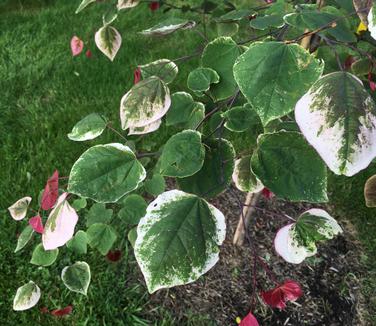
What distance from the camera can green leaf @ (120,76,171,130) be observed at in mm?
673

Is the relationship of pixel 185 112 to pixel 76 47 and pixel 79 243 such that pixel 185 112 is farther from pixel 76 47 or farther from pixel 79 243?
pixel 76 47

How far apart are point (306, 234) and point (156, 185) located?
15.5 inches

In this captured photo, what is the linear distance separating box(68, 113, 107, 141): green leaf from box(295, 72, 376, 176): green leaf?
19.9 inches

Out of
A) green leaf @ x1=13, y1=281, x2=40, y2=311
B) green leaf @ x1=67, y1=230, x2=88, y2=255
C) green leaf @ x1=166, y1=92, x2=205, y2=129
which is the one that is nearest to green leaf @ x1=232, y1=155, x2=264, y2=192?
green leaf @ x1=166, y1=92, x2=205, y2=129

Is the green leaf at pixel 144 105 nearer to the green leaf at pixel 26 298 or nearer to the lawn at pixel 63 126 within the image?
the green leaf at pixel 26 298

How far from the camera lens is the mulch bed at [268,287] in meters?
1.41

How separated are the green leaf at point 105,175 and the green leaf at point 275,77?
23 cm

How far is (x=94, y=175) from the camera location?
0.63 metres

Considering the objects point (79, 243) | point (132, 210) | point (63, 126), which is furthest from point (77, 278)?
point (63, 126)

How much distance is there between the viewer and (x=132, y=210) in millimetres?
1000

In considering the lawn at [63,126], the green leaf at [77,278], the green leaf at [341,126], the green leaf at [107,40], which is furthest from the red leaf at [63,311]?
the green leaf at [341,126]

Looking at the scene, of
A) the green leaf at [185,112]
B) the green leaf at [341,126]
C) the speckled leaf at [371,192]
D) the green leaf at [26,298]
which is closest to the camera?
the green leaf at [341,126]

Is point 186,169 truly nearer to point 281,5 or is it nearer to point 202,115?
point 202,115

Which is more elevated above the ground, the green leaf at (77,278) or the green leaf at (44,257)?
the green leaf at (44,257)
